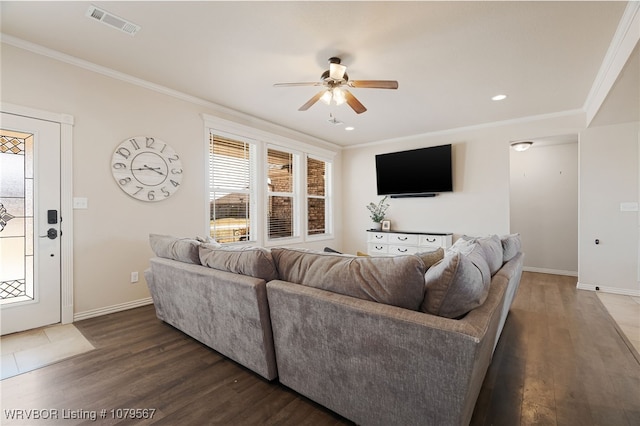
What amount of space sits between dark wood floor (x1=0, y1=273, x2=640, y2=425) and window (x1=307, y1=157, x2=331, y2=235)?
3603 millimetres

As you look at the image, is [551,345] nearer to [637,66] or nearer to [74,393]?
[637,66]

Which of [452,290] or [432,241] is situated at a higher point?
[452,290]

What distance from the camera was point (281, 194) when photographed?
5.09m

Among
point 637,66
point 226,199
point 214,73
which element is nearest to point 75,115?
point 214,73

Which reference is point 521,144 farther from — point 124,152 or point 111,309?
point 111,309

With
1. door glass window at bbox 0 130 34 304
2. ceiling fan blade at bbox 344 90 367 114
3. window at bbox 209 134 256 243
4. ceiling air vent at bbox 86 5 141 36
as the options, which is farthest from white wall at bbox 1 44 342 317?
ceiling fan blade at bbox 344 90 367 114

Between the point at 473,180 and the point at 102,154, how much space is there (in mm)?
5258

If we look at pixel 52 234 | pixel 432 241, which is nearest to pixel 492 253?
pixel 432 241

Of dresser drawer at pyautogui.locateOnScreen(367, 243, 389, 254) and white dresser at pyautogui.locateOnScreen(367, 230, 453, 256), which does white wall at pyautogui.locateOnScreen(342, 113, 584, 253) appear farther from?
dresser drawer at pyautogui.locateOnScreen(367, 243, 389, 254)

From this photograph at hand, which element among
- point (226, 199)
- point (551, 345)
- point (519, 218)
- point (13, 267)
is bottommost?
point (551, 345)

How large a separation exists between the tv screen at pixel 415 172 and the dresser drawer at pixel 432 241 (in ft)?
2.78

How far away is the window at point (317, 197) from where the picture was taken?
575cm

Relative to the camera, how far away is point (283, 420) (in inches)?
57.8

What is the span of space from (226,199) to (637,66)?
14.8 ft
